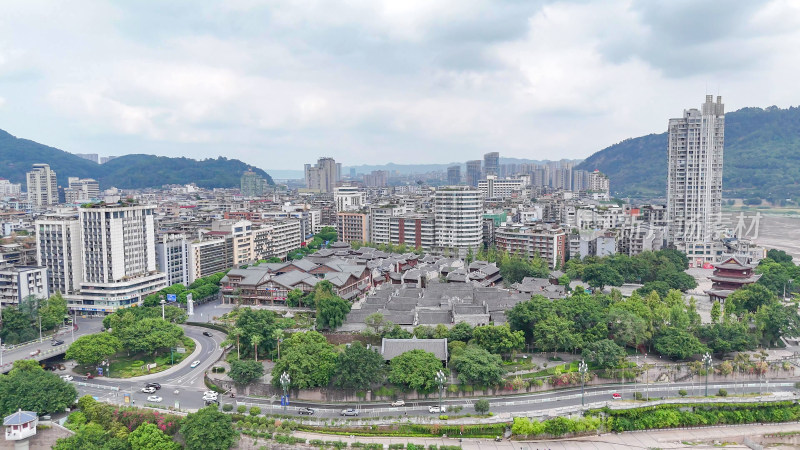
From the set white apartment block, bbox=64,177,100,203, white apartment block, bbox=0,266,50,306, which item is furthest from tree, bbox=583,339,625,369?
white apartment block, bbox=64,177,100,203

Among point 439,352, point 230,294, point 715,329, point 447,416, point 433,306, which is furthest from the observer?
point 230,294

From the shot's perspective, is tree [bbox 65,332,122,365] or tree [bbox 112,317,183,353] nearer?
tree [bbox 65,332,122,365]

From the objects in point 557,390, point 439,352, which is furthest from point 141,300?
point 557,390

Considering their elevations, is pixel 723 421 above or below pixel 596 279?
below

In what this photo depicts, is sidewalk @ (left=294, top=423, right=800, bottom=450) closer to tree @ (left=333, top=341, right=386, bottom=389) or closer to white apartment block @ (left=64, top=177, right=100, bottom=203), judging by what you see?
tree @ (left=333, top=341, right=386, bottom=389)

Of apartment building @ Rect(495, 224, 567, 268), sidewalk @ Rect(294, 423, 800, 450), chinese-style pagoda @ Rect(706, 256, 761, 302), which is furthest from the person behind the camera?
apartment building @ Rect(495, 224, 567, 268)

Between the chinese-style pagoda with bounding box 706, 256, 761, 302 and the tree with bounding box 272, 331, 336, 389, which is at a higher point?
the chinese-style pagoda with bounding box 706, 256, 761, 302

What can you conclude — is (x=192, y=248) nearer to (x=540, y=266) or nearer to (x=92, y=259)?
(x=92, y=259)

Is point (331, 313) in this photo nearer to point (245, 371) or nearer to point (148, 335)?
point (245, 371)
